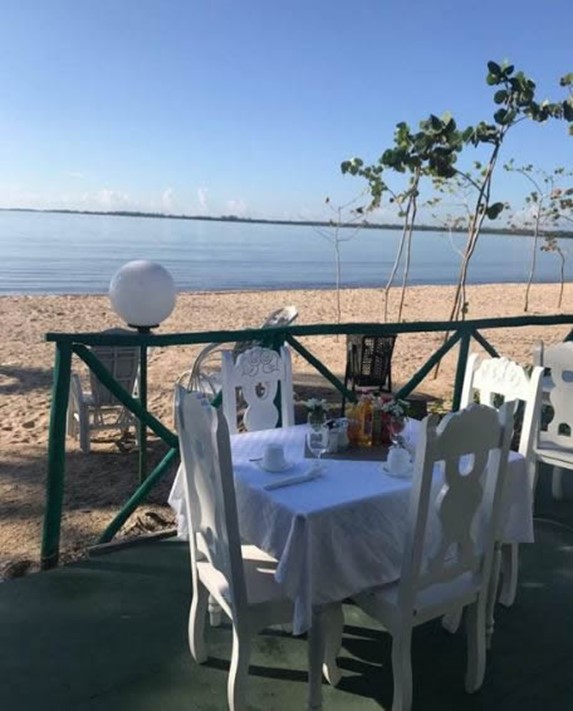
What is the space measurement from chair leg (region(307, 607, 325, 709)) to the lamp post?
Result: 2019mm

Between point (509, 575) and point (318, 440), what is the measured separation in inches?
40.9

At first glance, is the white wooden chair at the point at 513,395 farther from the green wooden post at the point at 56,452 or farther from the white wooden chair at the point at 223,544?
the green wooden post at the point at 56,452

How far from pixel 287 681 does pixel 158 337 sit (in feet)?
5.31

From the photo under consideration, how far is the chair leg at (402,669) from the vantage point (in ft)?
6.90

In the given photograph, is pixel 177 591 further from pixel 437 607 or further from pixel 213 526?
pixel 437 607

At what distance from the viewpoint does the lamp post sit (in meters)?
3.93

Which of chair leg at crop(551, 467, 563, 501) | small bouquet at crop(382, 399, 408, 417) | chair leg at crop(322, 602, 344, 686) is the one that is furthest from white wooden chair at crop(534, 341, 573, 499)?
chair leg at crop(322, 602, 344, 686)

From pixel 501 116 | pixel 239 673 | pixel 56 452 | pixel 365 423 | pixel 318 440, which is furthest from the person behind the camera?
pixel 501 116

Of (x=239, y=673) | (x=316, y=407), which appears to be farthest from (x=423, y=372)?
(x=239, y=673)

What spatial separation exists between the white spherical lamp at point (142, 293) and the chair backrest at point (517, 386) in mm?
1848

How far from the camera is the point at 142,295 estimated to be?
3934 mm

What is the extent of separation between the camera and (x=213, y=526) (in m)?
2.22

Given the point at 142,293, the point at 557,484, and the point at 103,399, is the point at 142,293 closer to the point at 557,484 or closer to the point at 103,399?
the point at 103,399

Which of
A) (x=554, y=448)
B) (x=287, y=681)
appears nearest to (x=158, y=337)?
(x=287, y=681)
